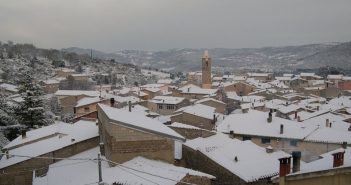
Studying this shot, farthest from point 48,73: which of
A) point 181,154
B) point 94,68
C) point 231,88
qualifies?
point 181,154

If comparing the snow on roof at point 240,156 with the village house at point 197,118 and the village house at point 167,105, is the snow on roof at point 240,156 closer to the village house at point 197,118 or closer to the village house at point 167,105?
the village house at point 197,118

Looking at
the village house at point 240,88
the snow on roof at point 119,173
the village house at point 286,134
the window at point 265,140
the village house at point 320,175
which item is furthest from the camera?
A: the village house at point 240,88

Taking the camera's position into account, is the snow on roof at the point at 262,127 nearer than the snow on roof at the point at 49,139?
No

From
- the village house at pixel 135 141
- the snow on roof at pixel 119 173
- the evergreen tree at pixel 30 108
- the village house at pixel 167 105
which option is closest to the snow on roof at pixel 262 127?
the village house at pixel 135 141

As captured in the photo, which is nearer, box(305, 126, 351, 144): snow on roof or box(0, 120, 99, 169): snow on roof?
box(0, 120, 99, 169): snow on roof

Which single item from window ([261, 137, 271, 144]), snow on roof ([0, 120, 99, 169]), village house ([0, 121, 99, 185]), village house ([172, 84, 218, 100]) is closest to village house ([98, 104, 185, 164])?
village house ([0, 121, 99, 185])

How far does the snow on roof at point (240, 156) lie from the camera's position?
21139mm

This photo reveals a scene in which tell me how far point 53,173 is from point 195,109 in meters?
30.9

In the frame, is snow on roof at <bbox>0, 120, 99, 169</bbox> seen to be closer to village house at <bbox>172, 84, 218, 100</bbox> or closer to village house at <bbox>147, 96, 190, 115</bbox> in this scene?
village house at <bbox>147, 96, 190, 115</bbox>

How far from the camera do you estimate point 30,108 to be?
42.8 meters

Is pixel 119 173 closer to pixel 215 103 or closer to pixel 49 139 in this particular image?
pixel 49 139

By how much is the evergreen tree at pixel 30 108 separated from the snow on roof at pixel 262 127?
843 inches

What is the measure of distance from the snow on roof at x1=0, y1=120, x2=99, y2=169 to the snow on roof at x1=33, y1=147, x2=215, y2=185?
311 cm

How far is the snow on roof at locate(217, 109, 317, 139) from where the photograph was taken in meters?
34.5
